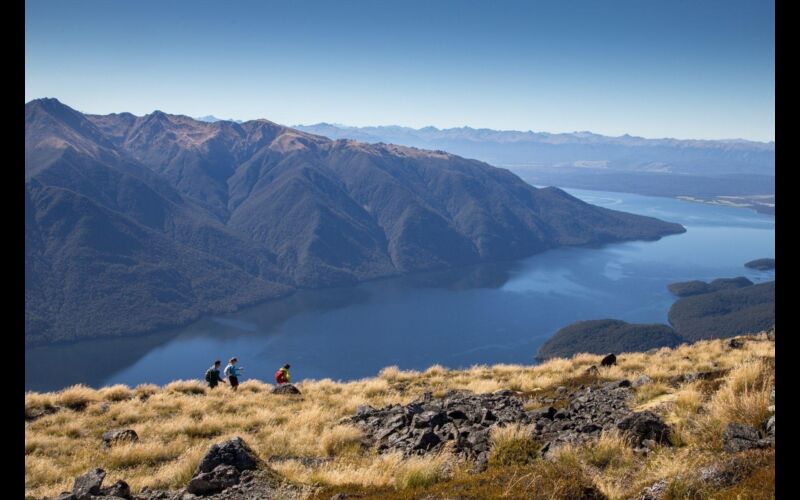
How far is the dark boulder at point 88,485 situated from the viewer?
8.00 metres

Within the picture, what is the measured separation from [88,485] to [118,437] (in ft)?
18.8

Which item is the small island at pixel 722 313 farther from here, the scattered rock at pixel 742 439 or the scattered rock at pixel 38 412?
the scattered rock at pixel 38 412

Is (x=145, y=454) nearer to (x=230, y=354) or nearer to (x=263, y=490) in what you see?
(x=263, y=490)

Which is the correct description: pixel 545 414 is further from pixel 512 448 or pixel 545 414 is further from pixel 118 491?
pixel 118 491

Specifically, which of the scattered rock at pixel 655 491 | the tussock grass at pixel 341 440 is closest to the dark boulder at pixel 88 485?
the tussock grass at pixel 341 440

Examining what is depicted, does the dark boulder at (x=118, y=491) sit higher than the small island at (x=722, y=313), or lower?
higher

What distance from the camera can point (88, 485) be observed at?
27.1 feet

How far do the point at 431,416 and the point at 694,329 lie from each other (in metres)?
182

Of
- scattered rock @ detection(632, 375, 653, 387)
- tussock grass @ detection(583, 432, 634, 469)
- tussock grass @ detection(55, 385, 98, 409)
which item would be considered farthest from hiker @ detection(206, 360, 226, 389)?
tussock grass @ detection(583, 432, 634, 469)

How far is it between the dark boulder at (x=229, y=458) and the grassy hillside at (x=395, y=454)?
56 cm

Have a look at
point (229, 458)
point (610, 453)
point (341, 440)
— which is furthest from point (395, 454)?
point (610, 453)
